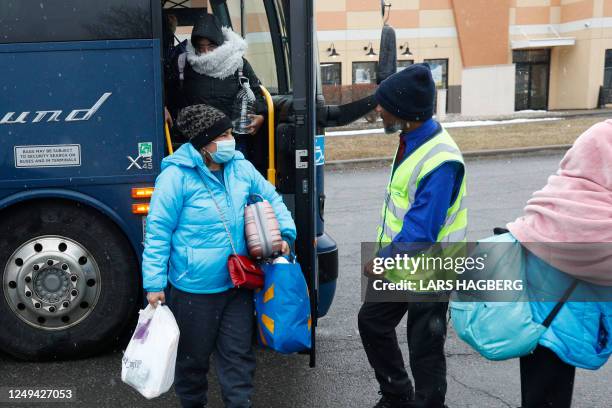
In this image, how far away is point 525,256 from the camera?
2721 millimetres

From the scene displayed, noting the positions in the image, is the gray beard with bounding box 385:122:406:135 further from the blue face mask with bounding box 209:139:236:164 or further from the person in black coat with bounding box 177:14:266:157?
the person in black coat with bounding box 177:14:266:157

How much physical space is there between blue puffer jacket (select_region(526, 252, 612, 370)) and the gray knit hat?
1614 millimetres

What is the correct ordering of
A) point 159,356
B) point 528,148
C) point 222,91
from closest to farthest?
point 159,356 < point 222,91 < point 528,148

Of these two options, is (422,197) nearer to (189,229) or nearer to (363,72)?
(189,229)

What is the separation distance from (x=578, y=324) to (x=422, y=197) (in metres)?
0.86

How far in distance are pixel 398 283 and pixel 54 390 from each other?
2.22 m

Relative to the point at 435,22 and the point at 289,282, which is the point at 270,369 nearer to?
the point at 289,282

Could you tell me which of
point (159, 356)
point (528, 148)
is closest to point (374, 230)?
point (159, 356)

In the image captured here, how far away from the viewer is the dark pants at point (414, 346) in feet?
10.8

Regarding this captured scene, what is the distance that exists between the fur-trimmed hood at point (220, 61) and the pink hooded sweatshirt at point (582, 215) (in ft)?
8.57

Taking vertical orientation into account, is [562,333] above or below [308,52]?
below

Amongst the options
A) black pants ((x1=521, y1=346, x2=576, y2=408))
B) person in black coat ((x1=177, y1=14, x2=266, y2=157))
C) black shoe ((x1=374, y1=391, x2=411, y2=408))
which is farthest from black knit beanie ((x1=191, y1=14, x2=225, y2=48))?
black pants ((x1=521, y1=346, x2=576, y2=408))

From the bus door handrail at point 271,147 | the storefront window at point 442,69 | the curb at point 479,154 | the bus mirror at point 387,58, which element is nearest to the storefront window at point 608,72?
the storefront window at point 442,69

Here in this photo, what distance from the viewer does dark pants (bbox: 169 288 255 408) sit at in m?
3.31
